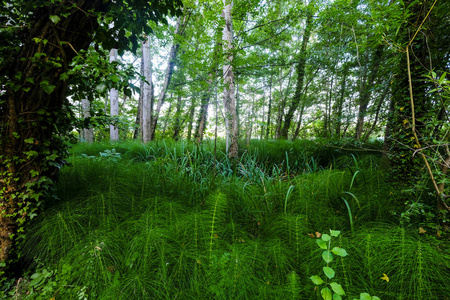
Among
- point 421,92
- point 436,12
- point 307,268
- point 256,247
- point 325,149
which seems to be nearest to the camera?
point 307,268

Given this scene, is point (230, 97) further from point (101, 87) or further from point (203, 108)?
point (203, 108)

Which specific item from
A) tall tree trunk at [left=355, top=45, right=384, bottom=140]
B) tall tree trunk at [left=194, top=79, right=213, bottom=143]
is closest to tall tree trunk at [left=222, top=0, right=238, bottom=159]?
tall tree trunk at [left=194, top=79, right=213, bottom=143]

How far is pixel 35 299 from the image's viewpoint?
1.05 m

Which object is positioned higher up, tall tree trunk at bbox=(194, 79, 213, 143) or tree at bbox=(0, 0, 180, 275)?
tall tree trunk at bbox=(194, 79, 213, 143)

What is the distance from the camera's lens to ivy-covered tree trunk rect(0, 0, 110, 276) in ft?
4.31

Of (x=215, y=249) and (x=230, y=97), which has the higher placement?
(x=230, y=97)

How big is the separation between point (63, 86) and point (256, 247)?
6.58 ft

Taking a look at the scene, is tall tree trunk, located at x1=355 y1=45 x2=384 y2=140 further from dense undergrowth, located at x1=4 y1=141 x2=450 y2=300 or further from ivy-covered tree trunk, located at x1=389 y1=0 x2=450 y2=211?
dense undergrowth, located at x1=4 y1=141 x2=450 y2=300

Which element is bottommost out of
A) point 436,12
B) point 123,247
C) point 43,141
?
point 123,247

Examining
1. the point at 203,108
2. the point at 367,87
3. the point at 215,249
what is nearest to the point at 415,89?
the point at 367,87

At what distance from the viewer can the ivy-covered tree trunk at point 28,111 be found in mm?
1312

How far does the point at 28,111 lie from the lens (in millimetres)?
1349

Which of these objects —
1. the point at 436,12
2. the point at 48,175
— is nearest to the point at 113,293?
the point at 48,175

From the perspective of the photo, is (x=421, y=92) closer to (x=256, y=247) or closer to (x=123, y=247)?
(x=256, y=247)
